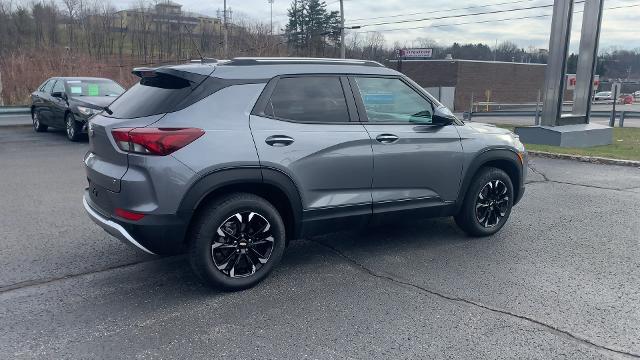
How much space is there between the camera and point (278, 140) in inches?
157

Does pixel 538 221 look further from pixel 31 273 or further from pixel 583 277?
pixel 31 273

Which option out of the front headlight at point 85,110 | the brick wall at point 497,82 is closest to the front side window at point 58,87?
the front headlight at point 85,110

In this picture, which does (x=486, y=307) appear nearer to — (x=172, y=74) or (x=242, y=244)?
(x=242, y=244)

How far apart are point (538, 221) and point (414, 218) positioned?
219 centimetres

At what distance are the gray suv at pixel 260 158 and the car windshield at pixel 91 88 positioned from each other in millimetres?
9604

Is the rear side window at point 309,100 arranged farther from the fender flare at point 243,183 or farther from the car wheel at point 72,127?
the car wheel at point 72,127

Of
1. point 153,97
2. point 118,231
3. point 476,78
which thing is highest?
point 476,78

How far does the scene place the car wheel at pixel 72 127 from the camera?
40.8 feet

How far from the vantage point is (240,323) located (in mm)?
3533

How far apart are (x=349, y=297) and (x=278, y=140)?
4.46 feet

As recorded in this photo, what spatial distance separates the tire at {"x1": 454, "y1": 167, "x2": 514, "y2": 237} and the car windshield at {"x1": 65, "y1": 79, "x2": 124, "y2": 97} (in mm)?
10317

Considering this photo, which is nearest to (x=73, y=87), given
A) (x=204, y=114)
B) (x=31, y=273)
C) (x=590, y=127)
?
(x=31, y=273)

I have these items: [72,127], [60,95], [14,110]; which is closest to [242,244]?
[72,127]

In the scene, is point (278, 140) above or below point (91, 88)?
below
